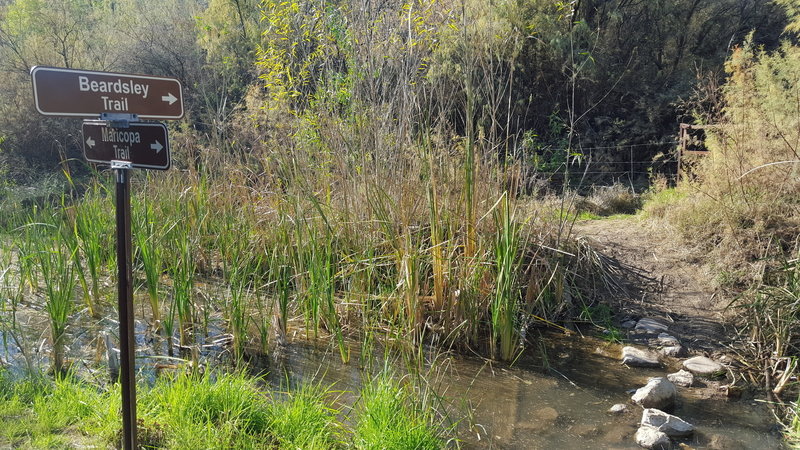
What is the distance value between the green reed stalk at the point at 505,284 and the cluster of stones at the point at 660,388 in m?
0.89

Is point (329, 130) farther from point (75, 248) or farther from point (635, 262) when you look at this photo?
point (635, 262)

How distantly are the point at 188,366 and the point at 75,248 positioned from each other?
140 centimetres

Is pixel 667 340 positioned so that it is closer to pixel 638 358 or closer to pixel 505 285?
pixel 638 358

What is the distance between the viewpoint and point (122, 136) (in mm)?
2426

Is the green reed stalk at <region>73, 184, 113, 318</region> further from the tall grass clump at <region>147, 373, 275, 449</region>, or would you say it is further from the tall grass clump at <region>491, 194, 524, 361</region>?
the tall grass clump at <region>491, 194, 524, 361</region>

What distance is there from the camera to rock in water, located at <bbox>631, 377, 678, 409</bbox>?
4113 mm

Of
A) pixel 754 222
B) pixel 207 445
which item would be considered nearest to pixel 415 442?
pixel 207 445

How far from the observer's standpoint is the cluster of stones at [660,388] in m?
3.71

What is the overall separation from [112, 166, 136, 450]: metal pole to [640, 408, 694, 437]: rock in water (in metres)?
2.96

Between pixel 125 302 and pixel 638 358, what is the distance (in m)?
3.91

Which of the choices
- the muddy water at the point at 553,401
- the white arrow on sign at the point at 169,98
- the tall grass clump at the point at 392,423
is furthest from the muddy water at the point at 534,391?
the white arrow on sign at the point at 169,98

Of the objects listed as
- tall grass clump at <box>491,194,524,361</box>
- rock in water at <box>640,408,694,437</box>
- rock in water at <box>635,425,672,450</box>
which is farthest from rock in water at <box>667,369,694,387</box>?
tall grass clump at <box>491,194,524,361</box>

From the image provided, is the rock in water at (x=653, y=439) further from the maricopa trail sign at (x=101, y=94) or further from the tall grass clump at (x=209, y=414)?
the maricopa trail sign at (x=101, y=94)

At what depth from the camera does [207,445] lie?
294 cm
